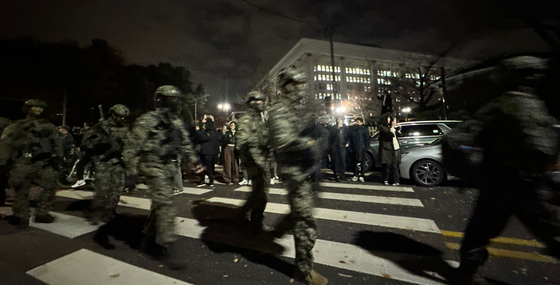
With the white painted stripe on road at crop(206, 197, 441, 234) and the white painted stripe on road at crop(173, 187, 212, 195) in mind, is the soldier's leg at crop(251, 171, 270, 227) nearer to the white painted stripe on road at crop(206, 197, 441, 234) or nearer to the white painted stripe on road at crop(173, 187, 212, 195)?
the white painted stripe on road at crop(206, 197, 441, 234)

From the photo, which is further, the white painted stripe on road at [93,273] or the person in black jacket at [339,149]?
the person in black jacket at [339,149]

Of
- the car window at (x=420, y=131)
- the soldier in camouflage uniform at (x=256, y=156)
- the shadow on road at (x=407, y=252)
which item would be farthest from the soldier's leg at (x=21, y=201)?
the car window at (x=420, y=131)

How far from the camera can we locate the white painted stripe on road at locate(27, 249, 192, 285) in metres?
2.74

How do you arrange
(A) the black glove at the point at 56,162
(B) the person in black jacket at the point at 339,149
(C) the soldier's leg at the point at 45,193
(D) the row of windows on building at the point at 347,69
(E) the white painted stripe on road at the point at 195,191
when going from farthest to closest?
(D) the row of windows on building at the point at 347,69 < (B) the person in black jacket at the point at 339,149 < (E) the white painted stripe on road at the point at 195,191 < (A) the black glove at the point at 56,162 < (C) the soldier's leg at the point at 45,193

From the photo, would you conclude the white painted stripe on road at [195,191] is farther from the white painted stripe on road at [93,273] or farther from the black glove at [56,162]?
the white painted stripe on road at [93,273]

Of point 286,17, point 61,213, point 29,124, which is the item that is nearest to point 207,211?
point 61,213

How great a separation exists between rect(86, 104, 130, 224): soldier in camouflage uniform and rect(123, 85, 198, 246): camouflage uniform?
5.88 feet

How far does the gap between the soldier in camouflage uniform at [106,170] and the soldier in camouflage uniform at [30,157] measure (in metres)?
0.59

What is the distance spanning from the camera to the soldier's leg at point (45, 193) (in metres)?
4.45

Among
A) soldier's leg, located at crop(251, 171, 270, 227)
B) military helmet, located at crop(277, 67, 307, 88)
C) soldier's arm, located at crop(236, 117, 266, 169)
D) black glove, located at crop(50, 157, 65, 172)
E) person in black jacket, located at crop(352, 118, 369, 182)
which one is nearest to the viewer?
military helmet, located at crop(277, 67, 307, 88)

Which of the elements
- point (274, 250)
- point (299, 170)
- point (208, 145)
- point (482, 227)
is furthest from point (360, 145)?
point (299, 170)

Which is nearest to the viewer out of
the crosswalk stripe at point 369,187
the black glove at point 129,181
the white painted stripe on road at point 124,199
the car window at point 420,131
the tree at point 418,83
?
the white painted stripe on road at point 124,199

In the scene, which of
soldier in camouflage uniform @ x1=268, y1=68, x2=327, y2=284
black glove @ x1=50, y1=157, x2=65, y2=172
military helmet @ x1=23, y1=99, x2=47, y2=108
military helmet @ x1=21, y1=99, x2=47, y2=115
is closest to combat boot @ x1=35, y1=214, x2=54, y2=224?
black glove @ x1=50, y1=157, x2=65, y2=172

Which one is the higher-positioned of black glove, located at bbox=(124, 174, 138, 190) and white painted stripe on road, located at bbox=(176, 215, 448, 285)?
black glove, located at bbox=(124, 174, 138, 190)
